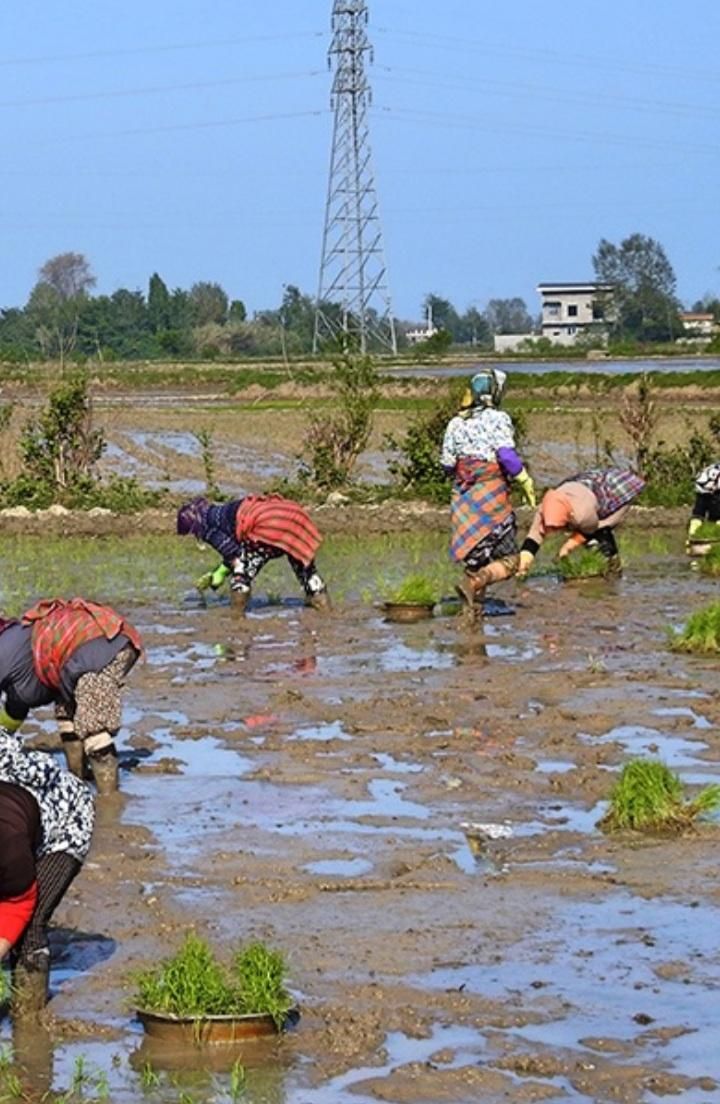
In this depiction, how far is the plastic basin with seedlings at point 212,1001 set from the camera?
6.44m

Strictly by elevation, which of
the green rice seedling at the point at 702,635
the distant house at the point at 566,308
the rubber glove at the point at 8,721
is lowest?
the green rice seedling at the point at 702,635

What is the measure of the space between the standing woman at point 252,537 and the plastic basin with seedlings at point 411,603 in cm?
57

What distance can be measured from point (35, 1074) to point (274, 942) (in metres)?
1.35

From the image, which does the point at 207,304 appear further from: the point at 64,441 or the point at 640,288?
the point at 64,441

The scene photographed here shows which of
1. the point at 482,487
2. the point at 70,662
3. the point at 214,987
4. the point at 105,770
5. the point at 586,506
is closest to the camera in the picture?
the point at 214,987

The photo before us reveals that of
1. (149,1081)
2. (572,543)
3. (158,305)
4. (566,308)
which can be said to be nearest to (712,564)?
(572,543)

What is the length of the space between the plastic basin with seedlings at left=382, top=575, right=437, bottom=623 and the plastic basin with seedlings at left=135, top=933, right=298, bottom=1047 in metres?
9.02

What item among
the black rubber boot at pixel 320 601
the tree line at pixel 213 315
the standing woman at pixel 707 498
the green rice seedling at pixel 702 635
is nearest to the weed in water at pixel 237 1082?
the green rice seedling at pixel 702 635

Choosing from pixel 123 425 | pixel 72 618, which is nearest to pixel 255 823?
pixel 72 618

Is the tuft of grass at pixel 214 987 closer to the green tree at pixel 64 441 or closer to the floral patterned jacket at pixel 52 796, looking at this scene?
the floral patterned jacket at pixel 52 796

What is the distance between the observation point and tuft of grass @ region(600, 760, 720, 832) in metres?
8.92

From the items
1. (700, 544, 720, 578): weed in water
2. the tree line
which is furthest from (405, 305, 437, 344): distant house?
(700, 544, 720, 578): weed in water

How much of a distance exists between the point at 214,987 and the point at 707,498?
13341 millimetres

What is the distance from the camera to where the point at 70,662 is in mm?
9555
